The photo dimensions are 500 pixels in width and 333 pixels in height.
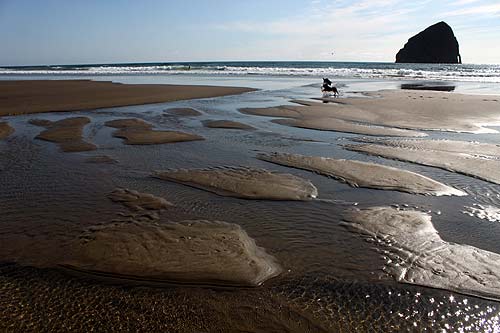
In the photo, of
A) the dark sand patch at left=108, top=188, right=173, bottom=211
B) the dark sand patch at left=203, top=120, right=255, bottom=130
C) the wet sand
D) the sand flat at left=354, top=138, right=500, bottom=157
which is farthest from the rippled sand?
the dark sand patch at left=108, top=188, right=173, bottom=211

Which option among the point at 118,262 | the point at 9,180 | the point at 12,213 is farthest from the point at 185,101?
the point at 118,262

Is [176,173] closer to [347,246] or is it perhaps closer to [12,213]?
[12,213]

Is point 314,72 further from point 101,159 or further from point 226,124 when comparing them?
point 101,159

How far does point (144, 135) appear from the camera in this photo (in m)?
9.98

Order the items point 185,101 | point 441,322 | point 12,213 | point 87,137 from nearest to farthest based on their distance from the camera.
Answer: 1. point 441,322
2. point 12,213
3. point 87,137
4. point 185,101

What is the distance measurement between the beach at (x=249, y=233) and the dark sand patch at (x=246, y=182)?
0.04 metres

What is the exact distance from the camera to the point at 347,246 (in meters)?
4.08

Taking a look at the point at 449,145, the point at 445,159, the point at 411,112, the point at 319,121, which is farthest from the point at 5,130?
the point at 411,112

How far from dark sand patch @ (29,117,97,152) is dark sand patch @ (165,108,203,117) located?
315 centimetres

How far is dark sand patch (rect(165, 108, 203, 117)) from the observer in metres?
14.1

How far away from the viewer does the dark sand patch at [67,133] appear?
8.66 metres

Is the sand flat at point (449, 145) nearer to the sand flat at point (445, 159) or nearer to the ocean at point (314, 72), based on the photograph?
the sand flat at point (445, 159)

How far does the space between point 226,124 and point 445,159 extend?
6.40 metres

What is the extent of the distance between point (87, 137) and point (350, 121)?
8.18m
